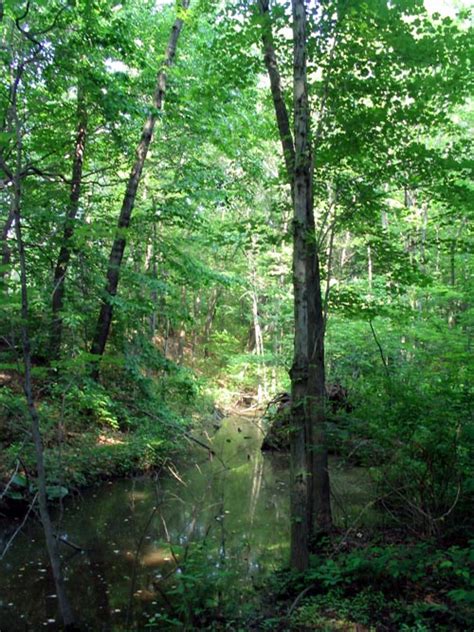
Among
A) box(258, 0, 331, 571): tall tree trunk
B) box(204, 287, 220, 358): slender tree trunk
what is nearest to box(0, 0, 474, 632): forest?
box(258, 0, 331, 571): tall tree trunk

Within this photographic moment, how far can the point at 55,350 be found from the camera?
11031 millimetres

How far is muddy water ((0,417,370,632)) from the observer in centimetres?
469

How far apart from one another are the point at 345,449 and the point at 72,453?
6006 mm

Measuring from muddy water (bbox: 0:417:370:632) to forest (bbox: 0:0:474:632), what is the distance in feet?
0.13

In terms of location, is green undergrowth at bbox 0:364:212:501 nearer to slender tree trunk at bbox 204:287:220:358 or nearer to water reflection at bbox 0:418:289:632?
water reflection at bbox 0:418:289:632

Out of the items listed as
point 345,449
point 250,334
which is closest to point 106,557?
point 345,449

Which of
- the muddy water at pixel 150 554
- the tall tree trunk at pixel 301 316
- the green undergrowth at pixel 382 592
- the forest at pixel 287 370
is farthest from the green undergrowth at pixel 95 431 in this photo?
the green undergrowth at pixel 382 592

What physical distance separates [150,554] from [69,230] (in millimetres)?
6560

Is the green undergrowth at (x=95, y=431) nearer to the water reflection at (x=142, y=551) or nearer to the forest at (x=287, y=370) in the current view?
the forest at (x=287, y=370)

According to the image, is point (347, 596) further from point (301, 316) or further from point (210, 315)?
point (210, 315)

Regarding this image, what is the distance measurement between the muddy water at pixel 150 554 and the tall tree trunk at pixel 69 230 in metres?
3.43

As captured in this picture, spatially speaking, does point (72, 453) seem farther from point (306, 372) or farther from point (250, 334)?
point (250, 334)

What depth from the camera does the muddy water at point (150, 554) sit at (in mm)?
4688

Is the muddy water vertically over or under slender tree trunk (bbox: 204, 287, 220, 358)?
under
